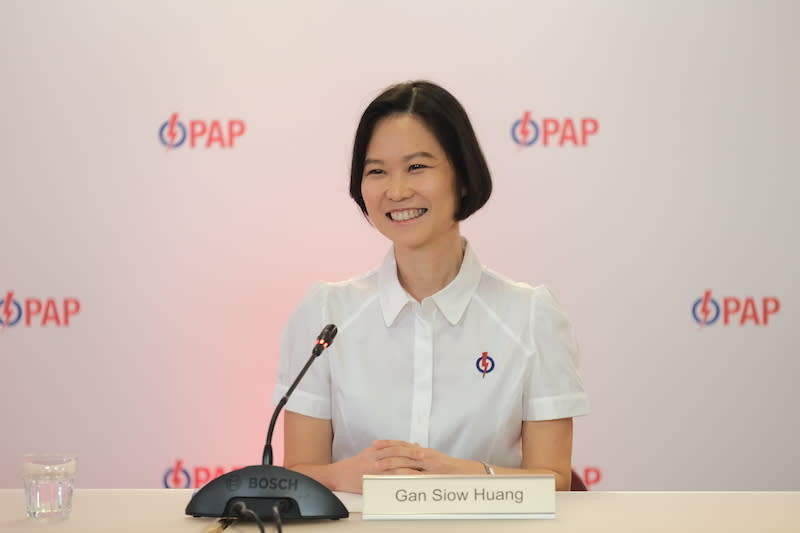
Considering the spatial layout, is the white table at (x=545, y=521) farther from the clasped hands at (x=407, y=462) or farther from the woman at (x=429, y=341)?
the woman at (x=429, y=341)

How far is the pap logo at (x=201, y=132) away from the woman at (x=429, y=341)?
0.90m

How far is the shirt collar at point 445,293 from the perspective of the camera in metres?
2.03

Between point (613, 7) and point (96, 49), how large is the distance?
1494mm

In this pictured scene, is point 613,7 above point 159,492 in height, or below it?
above

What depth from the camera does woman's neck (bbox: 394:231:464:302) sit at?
207cm

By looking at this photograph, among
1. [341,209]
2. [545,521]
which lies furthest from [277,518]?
[341,209]

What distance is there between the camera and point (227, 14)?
2.89m

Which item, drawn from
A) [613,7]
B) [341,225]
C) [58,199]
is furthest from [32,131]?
[613,7]

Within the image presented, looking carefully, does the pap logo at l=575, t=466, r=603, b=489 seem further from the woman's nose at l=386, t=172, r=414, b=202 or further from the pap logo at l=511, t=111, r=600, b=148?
the woman's nose at l=386, t=172, r=414, b=202

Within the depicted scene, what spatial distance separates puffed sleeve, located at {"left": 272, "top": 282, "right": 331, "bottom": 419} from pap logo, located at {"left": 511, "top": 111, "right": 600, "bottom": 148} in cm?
99

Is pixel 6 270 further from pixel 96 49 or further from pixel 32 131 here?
pixel 96 49

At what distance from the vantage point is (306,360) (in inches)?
80.7

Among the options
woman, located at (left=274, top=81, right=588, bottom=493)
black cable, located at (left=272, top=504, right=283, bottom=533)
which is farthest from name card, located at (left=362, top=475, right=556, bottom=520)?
woman, located at (left=274, top=81, right=588, bottom=493)

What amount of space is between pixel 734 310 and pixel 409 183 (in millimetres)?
1275
